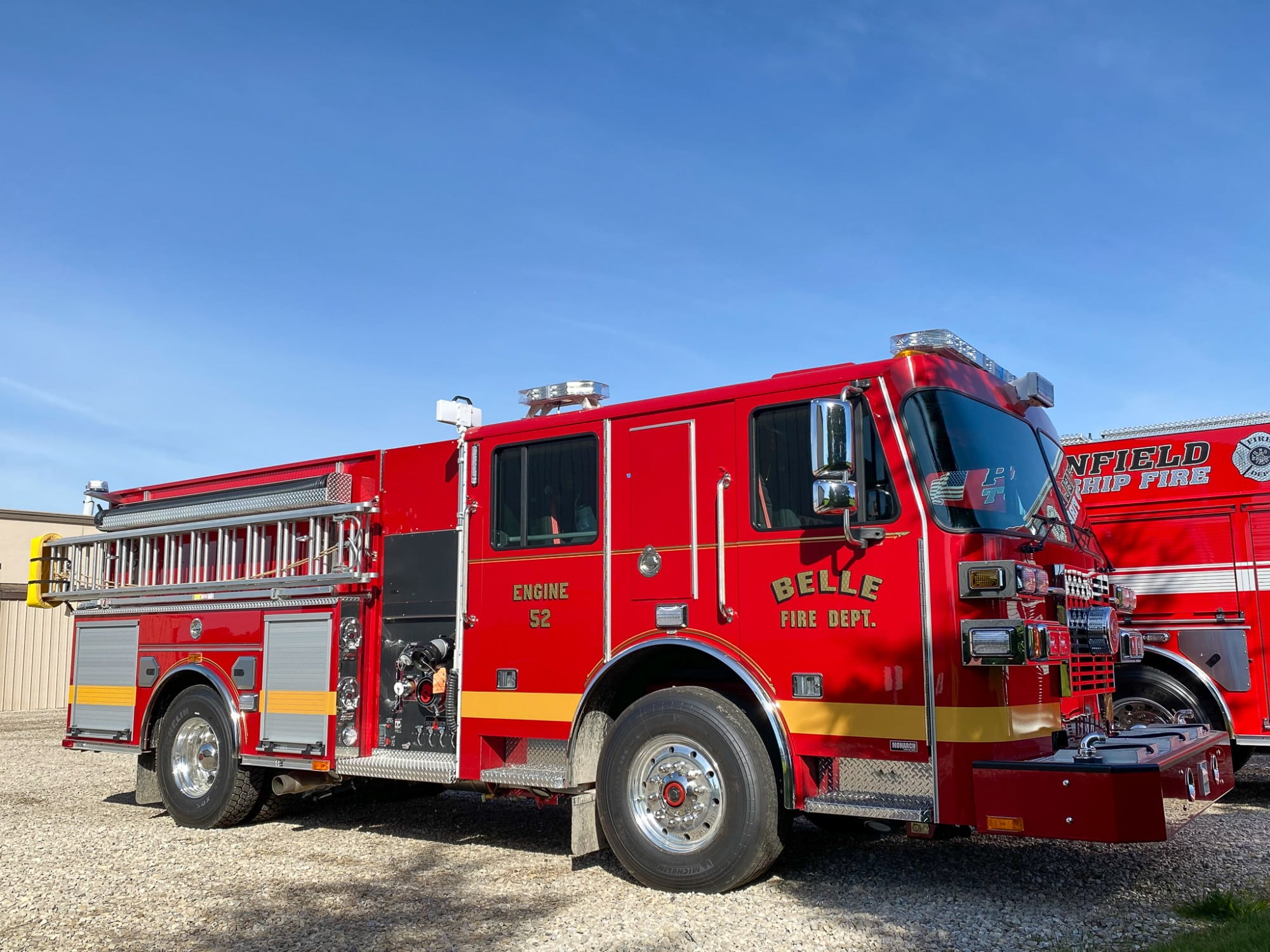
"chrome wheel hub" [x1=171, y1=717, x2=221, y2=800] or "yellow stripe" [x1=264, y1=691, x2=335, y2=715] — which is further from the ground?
"yellow stripe" [x1=264, y1=691, x2=335, y2=715]

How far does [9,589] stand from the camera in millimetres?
22094

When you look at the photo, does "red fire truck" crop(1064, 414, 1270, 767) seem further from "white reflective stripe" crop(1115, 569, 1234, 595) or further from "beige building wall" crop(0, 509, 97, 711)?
"beige building wall" crop(0, 509, 97, 711)

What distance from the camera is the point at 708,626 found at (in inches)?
244

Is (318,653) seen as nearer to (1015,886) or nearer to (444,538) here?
(444,538)

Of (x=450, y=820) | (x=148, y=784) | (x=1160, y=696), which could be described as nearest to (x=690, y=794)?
(x=450, y=820)

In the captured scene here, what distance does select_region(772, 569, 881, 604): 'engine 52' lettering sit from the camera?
5645 mm

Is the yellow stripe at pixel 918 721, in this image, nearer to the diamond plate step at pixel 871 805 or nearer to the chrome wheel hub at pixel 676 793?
the diamond plate step at pixel 871 805

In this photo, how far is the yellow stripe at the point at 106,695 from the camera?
934 centimetres

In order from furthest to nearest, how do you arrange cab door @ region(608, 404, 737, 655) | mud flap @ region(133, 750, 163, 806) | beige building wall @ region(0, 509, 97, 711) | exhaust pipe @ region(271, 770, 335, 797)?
1. beige building wall @ region(0, 509, 97, 711)
2. mud flap @ region(133, 750, 163, 806)
3. exhaust pipe @ region(271, 770, 335, 797)
4. cab door @ region(608, 404, 737, 655)

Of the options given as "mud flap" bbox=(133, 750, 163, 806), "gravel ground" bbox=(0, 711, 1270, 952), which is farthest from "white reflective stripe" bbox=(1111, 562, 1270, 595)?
"mud flap" bbox=(133, 750, 163, 806)

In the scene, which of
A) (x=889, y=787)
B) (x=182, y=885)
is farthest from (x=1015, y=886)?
(x=182, y=885)

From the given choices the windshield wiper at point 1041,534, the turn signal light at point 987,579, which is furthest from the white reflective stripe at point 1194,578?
the turn signal light at point 987,579

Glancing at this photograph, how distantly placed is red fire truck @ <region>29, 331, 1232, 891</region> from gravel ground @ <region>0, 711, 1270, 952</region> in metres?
0.40

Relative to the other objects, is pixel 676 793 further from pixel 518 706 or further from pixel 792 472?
pixel 792 472
